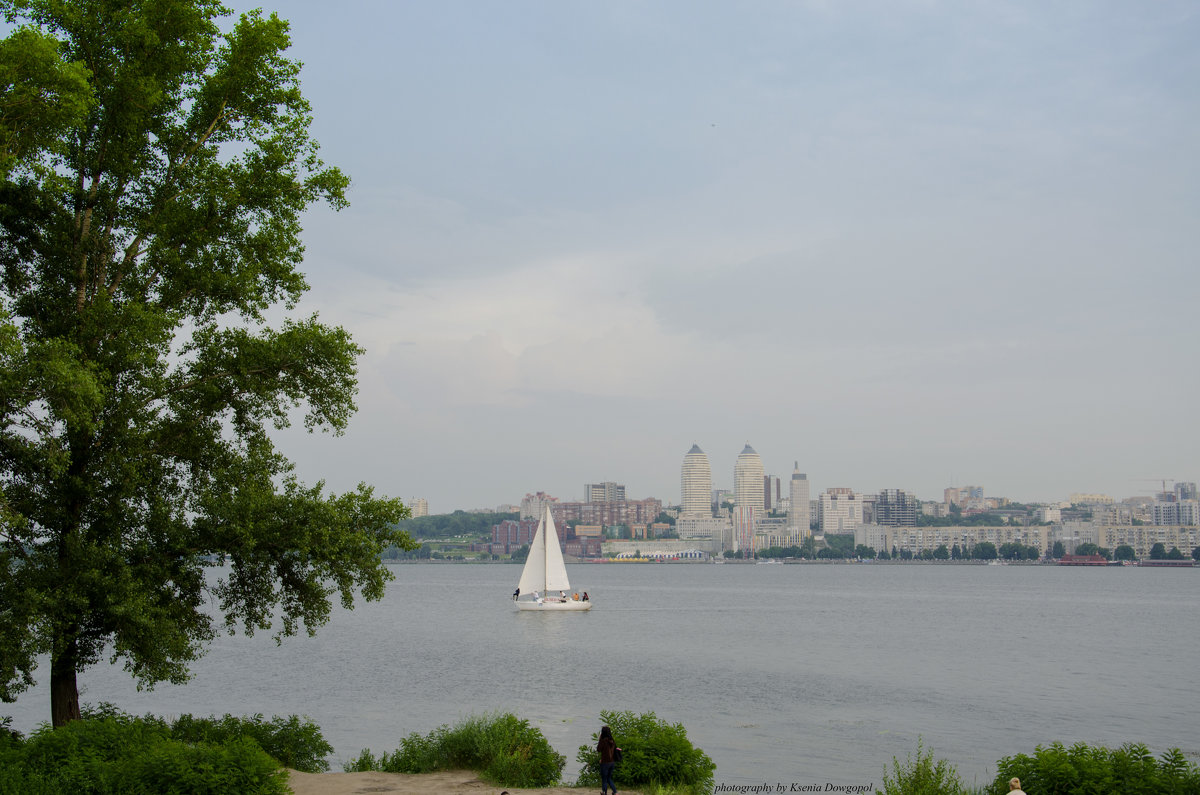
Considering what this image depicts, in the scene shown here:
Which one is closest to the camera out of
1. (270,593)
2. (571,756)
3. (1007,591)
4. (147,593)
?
(147,593)

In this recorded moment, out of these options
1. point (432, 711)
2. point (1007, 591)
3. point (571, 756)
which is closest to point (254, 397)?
point (571, 756)

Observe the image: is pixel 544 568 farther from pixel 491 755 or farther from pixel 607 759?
pixel 607 759

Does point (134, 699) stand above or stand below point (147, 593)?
below

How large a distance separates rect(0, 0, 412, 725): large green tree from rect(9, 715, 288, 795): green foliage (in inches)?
87.3

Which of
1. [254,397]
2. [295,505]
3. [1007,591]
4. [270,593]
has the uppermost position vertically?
[254,397]

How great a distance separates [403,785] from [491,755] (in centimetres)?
173

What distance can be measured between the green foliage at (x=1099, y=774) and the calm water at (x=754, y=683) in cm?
982

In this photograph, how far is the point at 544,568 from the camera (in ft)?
333

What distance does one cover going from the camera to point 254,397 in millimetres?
20141

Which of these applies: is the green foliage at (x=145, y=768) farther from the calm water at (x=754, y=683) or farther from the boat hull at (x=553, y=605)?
the boat hull at (x=553, y=605)

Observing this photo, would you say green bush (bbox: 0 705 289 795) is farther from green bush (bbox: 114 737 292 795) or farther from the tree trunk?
the tree trunk

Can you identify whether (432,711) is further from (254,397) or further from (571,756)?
(254,397)

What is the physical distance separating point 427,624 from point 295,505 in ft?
249

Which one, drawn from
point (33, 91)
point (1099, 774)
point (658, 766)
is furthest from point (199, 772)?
point (1099, 774)
